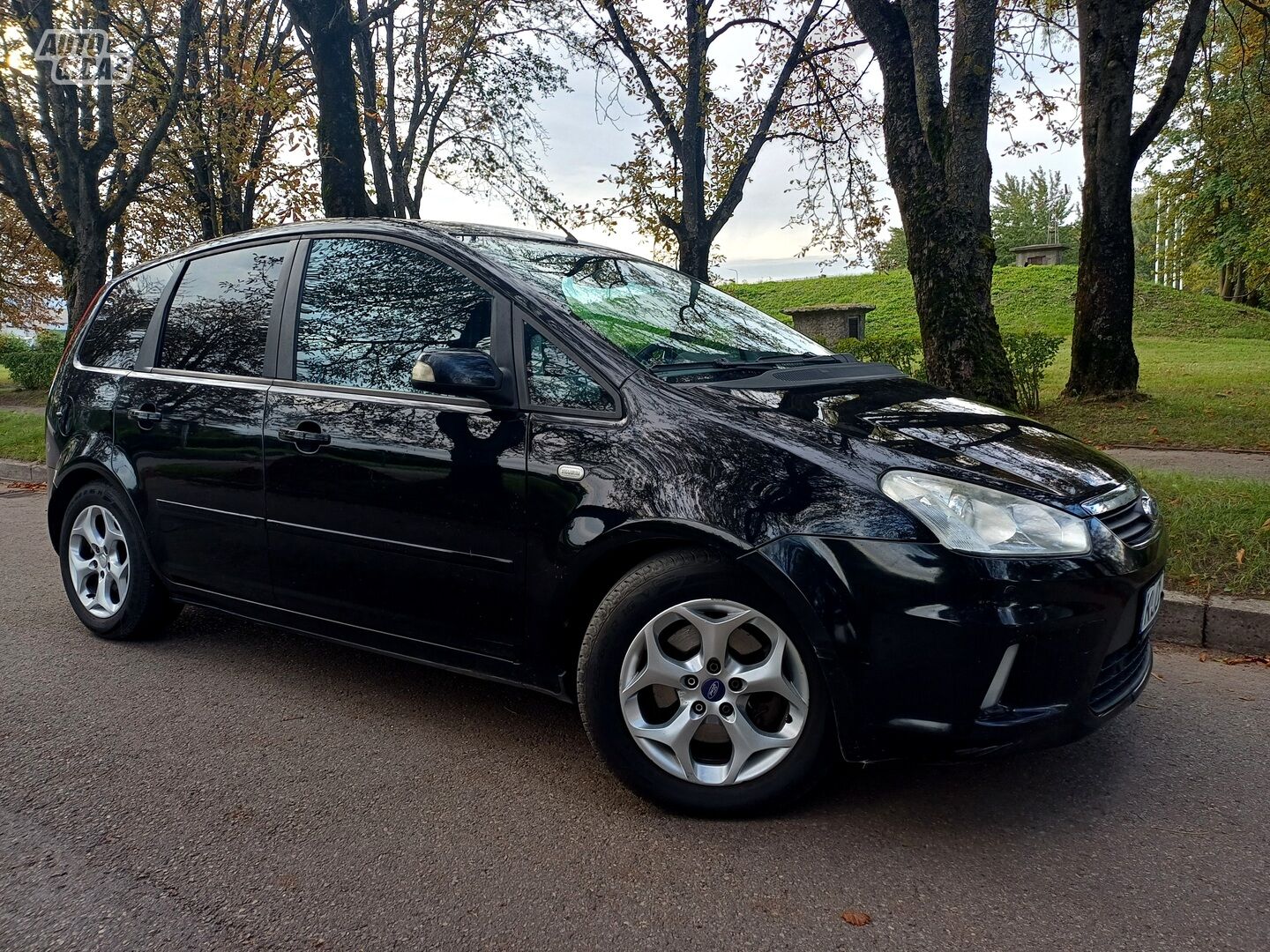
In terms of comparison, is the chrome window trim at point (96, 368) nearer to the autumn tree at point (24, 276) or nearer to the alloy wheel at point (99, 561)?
the alloy wheel at point (99, 561)

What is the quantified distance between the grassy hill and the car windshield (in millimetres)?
21370

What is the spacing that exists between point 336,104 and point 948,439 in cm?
904

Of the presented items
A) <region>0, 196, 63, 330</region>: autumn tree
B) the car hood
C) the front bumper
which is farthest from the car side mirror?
<region>0, 196, 63, 330</region>: autumn tree

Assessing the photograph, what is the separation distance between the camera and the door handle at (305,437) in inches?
131

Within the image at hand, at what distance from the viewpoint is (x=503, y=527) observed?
293 centimetres

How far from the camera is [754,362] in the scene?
339 centimetres

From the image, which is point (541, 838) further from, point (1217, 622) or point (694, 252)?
point (694, 252)

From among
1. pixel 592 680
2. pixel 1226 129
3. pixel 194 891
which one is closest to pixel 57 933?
pixel 194 891

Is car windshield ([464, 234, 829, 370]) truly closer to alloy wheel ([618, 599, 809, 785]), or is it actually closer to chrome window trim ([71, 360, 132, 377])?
alloy wheel ([618, 599, 809, 785])

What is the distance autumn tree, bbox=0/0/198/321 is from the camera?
13664 millimetres

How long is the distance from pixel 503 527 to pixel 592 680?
1.79 feet

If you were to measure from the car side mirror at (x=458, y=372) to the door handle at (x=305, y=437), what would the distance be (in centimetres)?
58

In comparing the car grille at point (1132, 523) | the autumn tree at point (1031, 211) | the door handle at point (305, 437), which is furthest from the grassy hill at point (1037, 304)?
the autumn tree at point (1031, 211)

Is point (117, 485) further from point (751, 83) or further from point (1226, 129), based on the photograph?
point (1226, 129)
